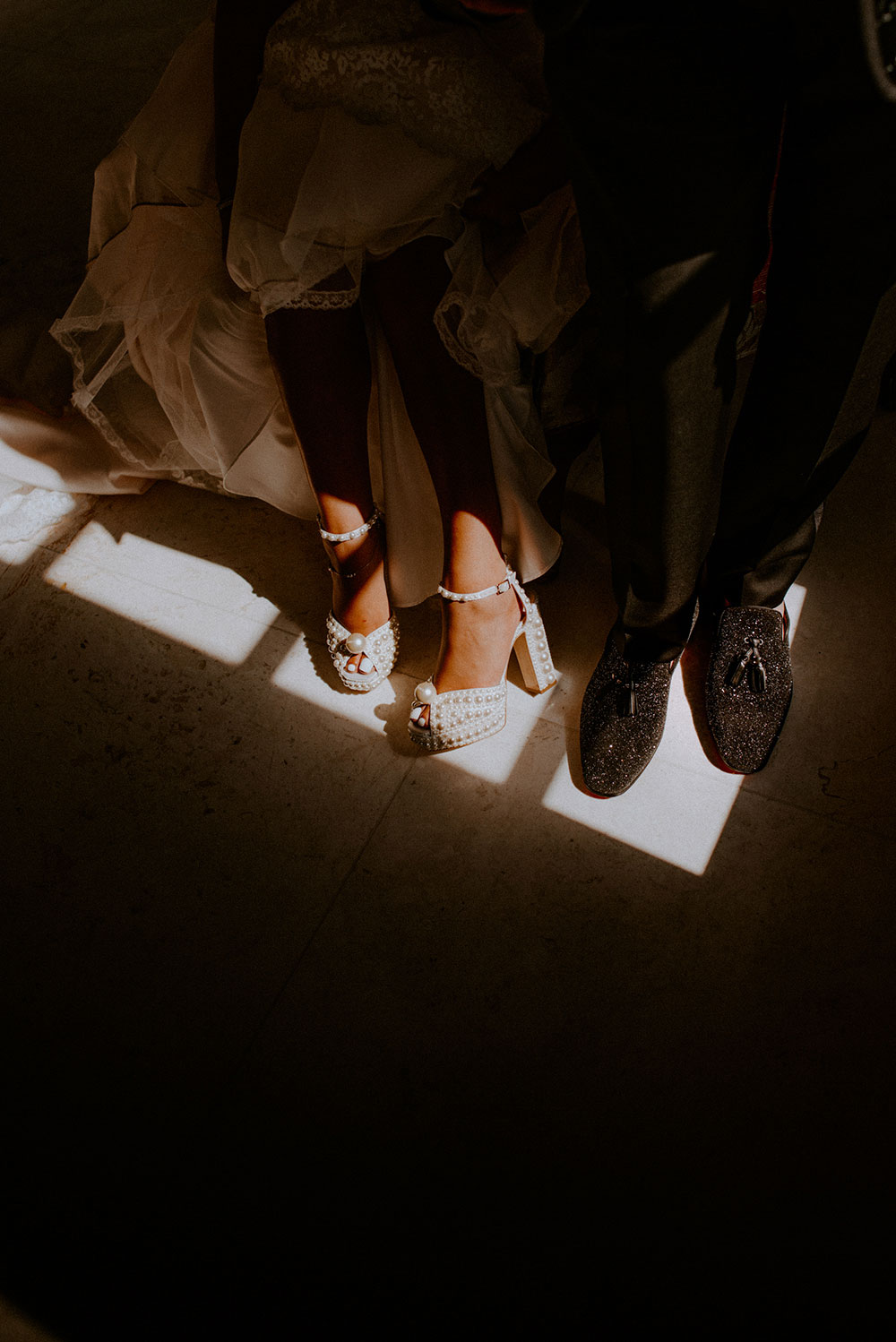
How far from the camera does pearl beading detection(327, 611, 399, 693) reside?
112cm

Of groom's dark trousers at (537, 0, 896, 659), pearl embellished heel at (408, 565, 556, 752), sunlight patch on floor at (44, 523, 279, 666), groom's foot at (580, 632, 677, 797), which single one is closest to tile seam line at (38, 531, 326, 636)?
sunlight patch on floor at (44, 523, 279, 666)

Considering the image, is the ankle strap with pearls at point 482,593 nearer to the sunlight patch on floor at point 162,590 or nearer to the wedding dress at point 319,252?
the wedding dress at point 319,252

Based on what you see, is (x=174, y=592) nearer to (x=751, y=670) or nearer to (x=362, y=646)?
(x=362, y=646)

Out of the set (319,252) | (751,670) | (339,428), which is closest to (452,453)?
(339,428)

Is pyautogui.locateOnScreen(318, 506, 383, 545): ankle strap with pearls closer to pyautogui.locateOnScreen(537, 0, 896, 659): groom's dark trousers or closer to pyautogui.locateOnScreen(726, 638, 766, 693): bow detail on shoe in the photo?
pyautogui.locateOnScreen(537, 0, 896, 659): groom's dark trousers

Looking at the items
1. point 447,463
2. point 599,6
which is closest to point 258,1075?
point 447,463

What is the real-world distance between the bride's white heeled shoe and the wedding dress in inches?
2.4

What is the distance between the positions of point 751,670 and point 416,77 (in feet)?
2.59

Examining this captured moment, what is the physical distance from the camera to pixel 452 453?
0.96 meters

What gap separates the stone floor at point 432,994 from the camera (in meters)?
0.76

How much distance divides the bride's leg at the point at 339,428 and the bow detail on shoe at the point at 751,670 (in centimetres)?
51

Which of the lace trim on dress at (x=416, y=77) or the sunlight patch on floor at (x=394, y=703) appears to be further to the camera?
the sunlight patch on floor at (x=394, y=703)

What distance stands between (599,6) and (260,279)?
1.60ft

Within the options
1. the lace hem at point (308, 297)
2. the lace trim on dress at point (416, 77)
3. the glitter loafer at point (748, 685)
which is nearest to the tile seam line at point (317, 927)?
the glitter loafer at point (748, 685)
